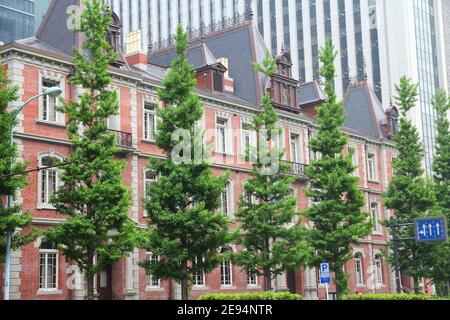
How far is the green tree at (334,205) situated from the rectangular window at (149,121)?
26.9 ft

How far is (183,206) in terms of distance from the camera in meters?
27.1

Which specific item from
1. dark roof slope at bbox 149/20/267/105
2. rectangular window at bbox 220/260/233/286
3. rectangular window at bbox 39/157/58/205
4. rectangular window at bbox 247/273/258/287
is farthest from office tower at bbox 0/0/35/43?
rectangular window at bbox 39/157/58/205

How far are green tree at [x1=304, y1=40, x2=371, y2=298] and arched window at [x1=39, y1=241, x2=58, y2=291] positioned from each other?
41.5 feet

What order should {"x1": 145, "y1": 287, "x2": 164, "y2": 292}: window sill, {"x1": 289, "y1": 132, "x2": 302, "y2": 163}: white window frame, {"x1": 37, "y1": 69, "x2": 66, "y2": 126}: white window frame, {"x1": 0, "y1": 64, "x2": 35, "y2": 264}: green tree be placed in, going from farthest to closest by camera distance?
{"x1": 289, "y1": 132, "x2": 302, "y2": 163}: white window frame → {"x1": 145, "y1": 287, "x2": 164, "y2": 292}: window sill → {"x1": 37, "y1": 69, "x2": 66, "y2": 126}: white window frame → {"x1": 0, "y1": 64, "x2": 35, "y2": 264}: green tree

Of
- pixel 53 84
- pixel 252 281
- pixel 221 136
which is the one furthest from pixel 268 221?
pixel 53 84

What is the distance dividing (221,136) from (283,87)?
6171 mm

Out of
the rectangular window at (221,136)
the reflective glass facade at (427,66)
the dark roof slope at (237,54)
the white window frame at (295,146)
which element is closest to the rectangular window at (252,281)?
the rectangular window at (221,136)

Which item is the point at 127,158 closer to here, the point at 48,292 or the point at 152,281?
the point at 152,281

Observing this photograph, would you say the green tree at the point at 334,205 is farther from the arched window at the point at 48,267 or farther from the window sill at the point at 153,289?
the arched window at the point at 48,267

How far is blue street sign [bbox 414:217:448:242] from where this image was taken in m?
29.4

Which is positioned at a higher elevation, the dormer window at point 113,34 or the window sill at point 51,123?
the dormer window at point 113,34

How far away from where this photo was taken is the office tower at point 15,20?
3767 inches

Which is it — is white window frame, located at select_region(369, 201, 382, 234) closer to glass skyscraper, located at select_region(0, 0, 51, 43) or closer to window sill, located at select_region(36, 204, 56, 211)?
window sill, located at select_region(36, 204, 56, 211)
